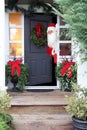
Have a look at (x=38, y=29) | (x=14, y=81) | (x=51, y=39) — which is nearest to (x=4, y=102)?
(x=14, y=81)

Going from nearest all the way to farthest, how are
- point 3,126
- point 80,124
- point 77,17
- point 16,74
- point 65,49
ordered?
point 77,17 < point 3,126 < point 80,124 < point 16,74 < point 65,49

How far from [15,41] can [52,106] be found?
2691mm

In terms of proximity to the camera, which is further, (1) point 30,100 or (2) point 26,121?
(1) point 30,100

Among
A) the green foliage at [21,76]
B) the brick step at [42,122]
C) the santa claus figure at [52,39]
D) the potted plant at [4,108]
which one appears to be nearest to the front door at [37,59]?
the santa claus figure at [52,39]

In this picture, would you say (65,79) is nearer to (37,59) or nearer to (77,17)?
(37,59)

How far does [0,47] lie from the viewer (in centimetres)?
652

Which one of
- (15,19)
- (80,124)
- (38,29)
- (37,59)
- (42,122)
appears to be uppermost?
(15,19)

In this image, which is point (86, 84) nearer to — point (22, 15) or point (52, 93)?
point (52, 93)

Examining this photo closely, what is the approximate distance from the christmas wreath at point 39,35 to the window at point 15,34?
36 cm

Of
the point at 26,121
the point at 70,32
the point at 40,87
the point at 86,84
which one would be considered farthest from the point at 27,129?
the point at 40,87

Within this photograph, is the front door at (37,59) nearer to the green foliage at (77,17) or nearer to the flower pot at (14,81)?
the flower pot at (14,81)

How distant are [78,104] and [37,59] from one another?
3.65 m

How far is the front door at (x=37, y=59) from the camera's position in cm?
883

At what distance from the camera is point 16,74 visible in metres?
8.04
